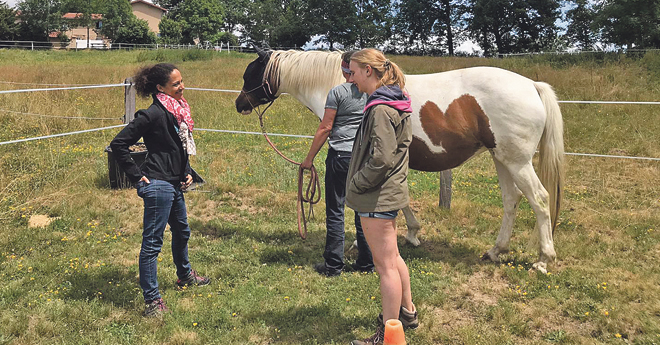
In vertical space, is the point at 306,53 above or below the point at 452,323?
above

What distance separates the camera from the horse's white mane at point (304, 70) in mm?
4699

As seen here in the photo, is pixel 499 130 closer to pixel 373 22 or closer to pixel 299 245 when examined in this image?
pixel 299 245

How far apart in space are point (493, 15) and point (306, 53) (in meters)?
45.8

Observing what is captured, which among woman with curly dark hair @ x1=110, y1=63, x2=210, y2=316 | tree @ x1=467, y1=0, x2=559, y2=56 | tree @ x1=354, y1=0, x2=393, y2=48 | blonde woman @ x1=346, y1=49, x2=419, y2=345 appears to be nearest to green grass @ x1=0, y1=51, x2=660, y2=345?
woman with curly dark hair @ x1=110, y1=63, x2=210, y2=316

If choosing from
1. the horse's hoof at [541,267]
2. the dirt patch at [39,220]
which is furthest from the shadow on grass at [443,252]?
the dirt patch at [39,220]

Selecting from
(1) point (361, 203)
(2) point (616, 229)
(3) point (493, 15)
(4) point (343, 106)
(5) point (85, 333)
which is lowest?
(5) point (85, 333)

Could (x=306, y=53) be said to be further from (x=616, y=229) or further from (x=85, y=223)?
(x=616, y=229)

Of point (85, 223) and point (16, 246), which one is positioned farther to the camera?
point (85, 223)

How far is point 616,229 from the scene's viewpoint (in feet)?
17.5

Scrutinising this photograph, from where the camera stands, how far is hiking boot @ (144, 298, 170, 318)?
3.42 metres

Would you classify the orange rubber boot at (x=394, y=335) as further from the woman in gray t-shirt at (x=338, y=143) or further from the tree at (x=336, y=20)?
the tree at (x=336, y=20)

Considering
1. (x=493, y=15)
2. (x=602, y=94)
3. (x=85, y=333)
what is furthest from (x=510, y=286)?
(x=493, y=15)

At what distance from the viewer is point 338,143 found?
3.89 meters

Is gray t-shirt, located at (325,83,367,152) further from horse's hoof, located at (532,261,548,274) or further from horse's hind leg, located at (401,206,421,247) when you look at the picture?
horse's hoof, located at (532,261,548,274)
